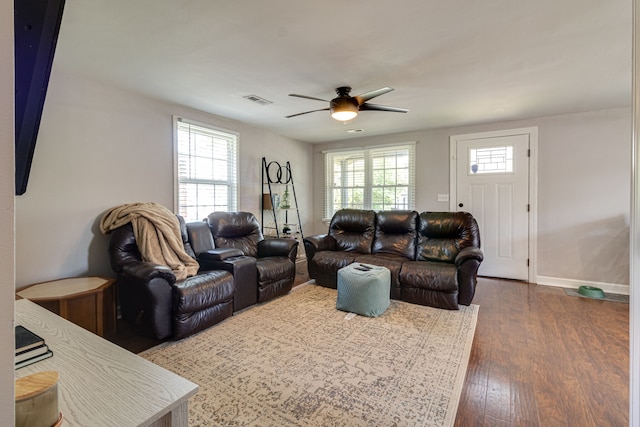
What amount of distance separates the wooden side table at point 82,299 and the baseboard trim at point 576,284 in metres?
5.32

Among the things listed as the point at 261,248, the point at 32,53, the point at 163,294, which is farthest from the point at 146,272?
the point at 32,53

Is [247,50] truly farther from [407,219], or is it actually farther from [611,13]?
[407,219]

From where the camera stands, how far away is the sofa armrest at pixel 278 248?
3742mm

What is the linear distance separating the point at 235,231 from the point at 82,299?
5.75 ft

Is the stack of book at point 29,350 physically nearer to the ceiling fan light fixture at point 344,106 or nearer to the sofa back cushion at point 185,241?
the sofa back cushion at point 185,241

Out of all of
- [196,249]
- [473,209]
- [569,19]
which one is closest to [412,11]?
[569,19]

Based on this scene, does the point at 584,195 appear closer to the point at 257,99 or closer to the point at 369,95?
the point at 369,95

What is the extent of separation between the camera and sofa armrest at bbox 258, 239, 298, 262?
3.74 meters

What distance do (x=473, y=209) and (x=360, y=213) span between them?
5.97 feet

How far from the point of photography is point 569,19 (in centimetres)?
192

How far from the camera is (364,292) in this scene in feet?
9.74

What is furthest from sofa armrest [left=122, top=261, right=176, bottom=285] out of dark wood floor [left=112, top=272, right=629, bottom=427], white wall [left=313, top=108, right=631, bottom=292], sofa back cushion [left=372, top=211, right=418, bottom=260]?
white wall [left=313, top=108, right=631, bottom=292]

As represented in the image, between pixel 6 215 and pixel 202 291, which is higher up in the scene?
pixel 6 215

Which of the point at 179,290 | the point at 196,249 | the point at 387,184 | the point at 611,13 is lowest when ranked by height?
the point at 179,290
